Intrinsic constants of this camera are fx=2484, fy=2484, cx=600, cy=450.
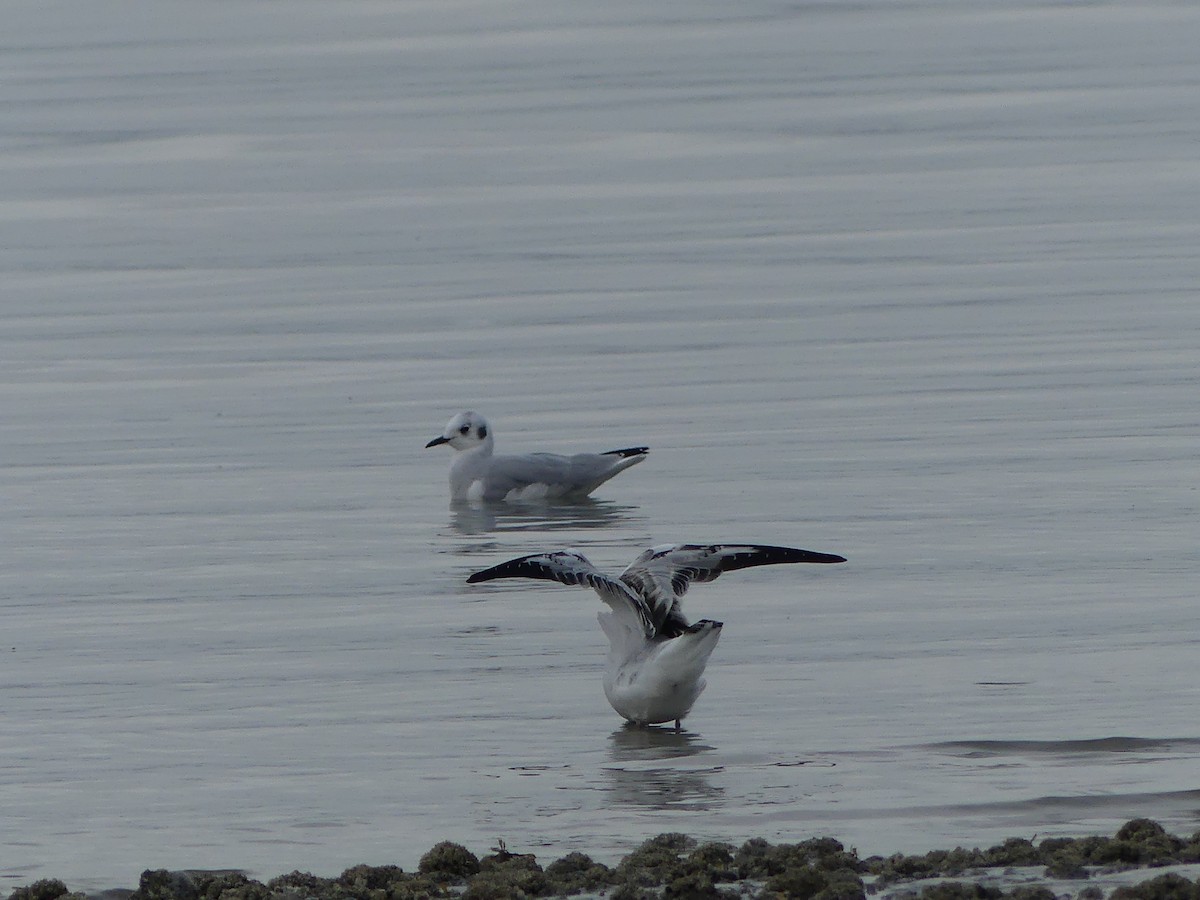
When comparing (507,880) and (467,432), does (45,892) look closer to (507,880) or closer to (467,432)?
(507,880)

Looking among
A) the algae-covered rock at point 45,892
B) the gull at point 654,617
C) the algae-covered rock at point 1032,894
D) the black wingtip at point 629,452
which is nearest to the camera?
the algae-covered rock at point 1032,894

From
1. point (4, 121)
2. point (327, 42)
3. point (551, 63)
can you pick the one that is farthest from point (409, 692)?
point (327, 42)

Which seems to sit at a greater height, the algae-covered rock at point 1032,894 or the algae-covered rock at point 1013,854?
the algae-covered rock at point 1013,854

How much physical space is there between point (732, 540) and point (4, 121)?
1060 inches

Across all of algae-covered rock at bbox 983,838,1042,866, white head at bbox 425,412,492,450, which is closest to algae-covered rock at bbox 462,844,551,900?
algae-covered rock at bbox 983,838,1042,866

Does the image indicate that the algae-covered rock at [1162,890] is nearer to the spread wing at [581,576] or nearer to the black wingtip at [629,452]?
the spread wing at [581,576]

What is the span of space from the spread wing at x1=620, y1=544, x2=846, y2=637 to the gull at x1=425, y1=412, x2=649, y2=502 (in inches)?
201

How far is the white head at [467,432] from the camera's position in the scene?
17.2 meters

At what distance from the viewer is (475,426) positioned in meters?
17.2

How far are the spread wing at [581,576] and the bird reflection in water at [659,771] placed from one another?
0.46 meters

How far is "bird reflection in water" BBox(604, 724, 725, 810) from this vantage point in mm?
9508

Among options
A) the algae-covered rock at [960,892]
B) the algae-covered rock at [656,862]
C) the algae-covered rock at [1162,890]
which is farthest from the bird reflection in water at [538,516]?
the algae-covered rock at [1162,890]

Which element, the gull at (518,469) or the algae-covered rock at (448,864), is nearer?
the algae-covered rock at (448,864)

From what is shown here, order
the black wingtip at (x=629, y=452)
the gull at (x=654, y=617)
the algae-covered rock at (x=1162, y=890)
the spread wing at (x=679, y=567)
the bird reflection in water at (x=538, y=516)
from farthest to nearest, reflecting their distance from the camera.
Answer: the black wingtip at (x=629, y=452)
the bird reflection in water at (x=538, y=516)
the spread wing at (x=679, y=567)
the gull at (x=654, y=617)
the algae-covered rock at (x=1162, y=890)
